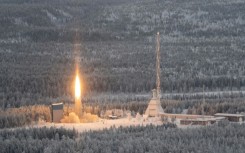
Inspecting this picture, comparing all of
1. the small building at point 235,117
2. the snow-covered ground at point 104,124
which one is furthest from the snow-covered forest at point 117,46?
the small building at point 235,117

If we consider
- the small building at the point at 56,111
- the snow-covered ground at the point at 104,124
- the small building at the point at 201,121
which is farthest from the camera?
the small building at the point at 56,111

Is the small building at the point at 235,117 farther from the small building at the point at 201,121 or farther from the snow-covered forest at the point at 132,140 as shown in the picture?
the snow-covered forest at the point at 132,140

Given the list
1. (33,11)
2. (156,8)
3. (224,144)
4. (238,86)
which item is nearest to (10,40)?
(33,11)

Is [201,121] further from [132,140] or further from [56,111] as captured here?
[56,111]

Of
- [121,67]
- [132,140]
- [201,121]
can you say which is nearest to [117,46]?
[121,67]

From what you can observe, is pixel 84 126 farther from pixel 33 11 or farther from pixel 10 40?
pixel 33 11
